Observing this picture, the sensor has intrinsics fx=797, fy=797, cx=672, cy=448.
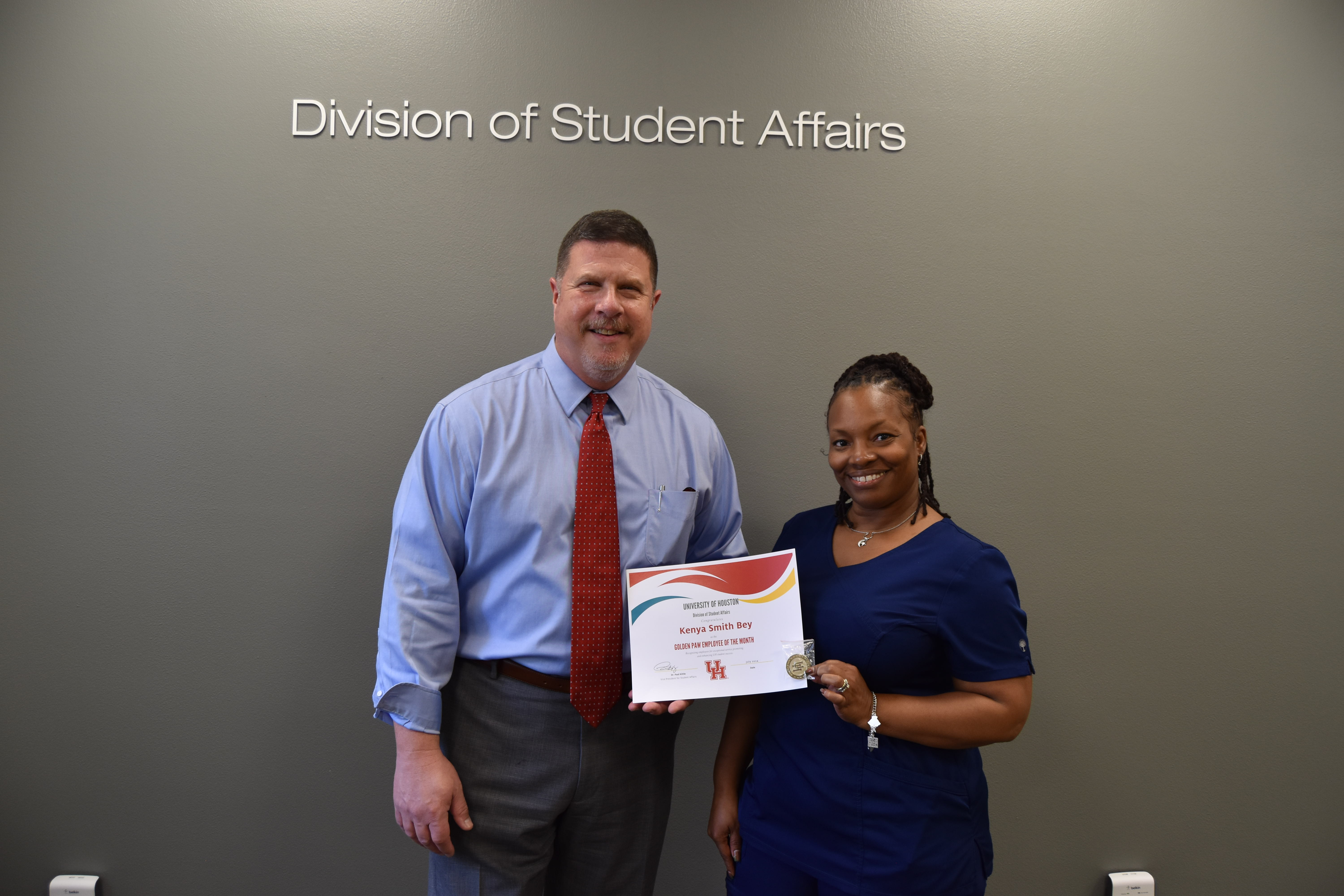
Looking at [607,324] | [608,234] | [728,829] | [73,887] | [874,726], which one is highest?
[608,234]

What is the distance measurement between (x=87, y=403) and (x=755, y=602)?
178cm

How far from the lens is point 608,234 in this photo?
5.36 ft

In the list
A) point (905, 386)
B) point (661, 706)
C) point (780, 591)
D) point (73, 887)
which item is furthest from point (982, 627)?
point (73, 887)

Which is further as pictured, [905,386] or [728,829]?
[728,829]

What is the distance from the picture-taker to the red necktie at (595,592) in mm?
1583

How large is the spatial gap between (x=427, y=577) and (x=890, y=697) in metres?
0.90

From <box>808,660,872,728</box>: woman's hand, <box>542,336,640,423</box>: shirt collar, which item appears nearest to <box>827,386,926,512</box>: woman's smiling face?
<box>808,660,872,728</box>: woman's hand

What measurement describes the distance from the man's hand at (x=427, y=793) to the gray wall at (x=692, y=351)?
1.96 feet

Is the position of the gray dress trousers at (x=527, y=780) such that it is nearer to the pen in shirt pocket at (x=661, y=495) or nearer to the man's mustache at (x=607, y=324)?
the pen in shirt pocket at (x=661, y=495)

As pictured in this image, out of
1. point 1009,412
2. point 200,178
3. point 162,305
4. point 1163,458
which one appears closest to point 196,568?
point 162,305

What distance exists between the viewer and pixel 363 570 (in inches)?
82.0

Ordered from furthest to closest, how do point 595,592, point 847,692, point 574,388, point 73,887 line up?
1. point 73,887
2. point 574,388
3. point 595,592
4. point 847,692

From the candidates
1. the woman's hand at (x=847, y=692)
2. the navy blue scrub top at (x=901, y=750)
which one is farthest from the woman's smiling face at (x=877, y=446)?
the woman's hand at (x=847, y=692)

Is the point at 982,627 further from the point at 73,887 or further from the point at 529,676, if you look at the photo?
the point at 73,887
